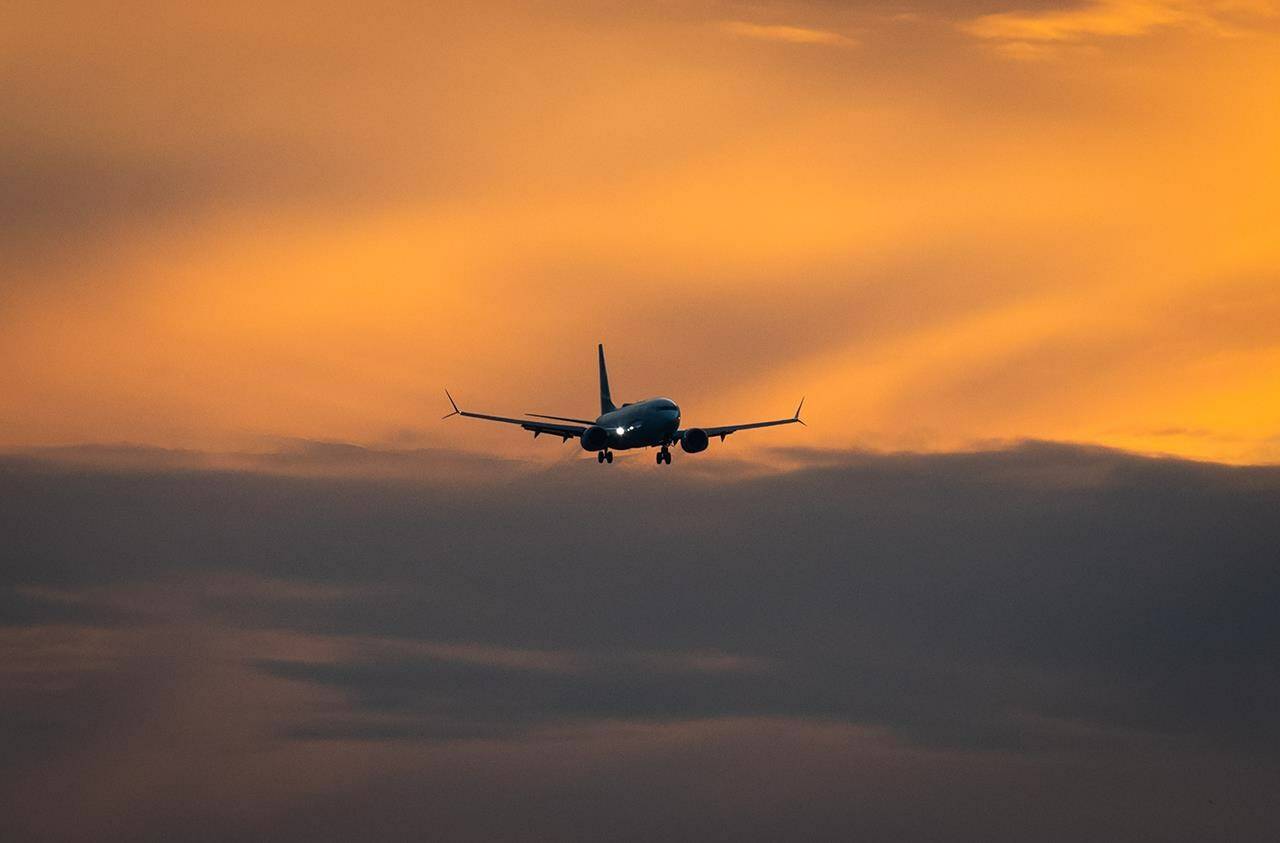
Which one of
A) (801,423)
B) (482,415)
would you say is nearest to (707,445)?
(801,423)

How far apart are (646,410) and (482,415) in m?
20.5

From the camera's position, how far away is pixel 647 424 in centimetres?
18750

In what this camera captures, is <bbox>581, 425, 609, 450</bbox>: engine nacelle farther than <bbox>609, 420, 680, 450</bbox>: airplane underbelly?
Yes

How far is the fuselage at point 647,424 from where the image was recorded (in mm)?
187625

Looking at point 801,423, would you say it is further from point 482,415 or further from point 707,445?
point 482,415

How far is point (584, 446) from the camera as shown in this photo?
194 m

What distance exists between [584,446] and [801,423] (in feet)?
79.6

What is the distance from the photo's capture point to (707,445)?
196625 millimetres

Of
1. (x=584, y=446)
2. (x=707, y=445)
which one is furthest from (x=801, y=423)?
(x=584, y=446)

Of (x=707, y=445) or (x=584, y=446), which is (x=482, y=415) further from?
(x=707, y=445)

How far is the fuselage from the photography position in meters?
188

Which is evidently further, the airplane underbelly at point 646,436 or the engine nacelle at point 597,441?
the engine nacelle at point 597,441

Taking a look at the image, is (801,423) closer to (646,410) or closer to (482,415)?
(646,410)

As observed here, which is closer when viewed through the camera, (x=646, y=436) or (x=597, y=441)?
(x=646, y=436)
